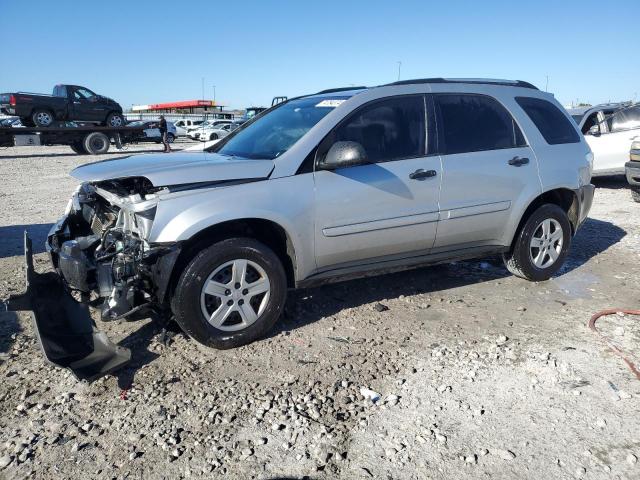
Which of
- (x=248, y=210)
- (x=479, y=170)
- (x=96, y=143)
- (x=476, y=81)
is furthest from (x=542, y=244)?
(x=96, y=143)

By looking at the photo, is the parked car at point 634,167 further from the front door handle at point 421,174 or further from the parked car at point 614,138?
the front door handle at point 421,174

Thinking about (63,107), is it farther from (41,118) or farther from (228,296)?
(228,296)

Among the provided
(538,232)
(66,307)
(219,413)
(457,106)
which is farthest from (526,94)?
(66,307)

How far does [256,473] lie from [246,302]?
4.58 feet

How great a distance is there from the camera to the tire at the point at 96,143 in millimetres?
20500

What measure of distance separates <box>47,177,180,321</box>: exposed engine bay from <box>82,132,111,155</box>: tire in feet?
61.6

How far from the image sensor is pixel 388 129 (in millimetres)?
4070

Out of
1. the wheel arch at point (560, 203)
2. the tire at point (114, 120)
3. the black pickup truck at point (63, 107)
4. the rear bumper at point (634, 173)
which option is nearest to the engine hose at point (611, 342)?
the wheel arch at point (560, 203)

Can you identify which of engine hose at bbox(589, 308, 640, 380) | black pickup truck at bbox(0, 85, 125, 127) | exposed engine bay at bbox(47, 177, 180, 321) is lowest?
engine hose at bbox(589, 308, 640, 380)

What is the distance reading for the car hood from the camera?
334 cm

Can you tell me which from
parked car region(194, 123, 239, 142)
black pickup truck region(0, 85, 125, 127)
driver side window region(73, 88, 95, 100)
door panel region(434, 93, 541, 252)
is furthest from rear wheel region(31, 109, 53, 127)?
door panel region(434, 93, 541, 252)

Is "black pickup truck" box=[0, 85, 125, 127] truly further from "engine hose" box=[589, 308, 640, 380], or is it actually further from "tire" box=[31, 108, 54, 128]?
"engine hose" box=[589, 308, 640, 380]

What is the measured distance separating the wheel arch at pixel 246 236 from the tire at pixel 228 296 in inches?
3.1

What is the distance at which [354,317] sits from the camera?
4172 millimetres
